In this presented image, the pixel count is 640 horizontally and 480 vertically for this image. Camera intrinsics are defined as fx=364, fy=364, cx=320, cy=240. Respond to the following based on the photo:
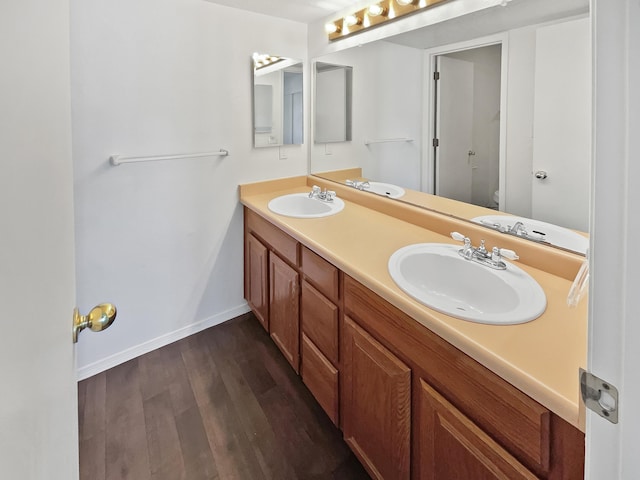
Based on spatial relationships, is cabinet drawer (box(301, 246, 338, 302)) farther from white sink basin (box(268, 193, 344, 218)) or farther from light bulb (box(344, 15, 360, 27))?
light bulb (box(344, 15, 360, 27))

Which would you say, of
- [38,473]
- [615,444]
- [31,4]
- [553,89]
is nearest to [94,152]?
[31,4]

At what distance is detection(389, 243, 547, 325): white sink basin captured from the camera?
0.98 m

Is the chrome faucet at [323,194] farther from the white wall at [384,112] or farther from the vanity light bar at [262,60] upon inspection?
the vanity light bar at [262,60]

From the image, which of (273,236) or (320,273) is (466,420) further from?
(273,236)

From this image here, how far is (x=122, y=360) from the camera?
216cm

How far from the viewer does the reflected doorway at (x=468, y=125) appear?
1.47 metres

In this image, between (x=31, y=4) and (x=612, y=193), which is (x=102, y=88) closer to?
(x=31, y=4)

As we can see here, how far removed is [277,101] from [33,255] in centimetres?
229

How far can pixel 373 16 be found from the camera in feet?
6.64

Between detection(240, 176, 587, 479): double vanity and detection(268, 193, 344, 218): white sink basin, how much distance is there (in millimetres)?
105

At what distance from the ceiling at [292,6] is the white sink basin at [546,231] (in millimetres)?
1528

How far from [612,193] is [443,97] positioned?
147cm

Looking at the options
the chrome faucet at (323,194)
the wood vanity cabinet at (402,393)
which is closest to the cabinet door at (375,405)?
the wood vanity cabinet at (402,393)

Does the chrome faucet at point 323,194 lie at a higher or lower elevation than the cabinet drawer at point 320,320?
higher
